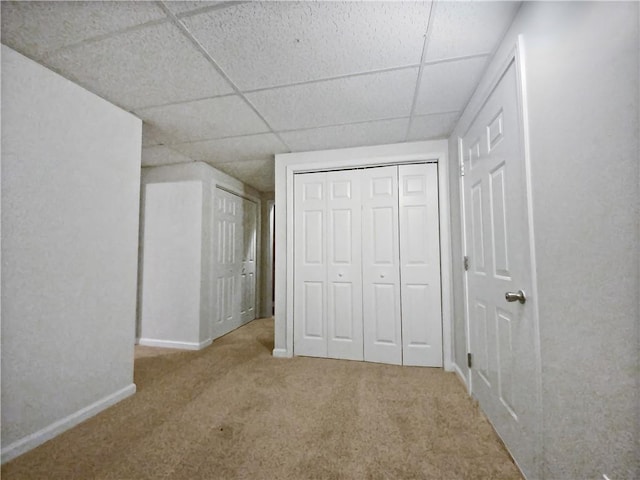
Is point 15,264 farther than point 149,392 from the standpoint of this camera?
No

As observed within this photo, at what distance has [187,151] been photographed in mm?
2924

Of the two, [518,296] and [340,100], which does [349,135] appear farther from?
[518,296]

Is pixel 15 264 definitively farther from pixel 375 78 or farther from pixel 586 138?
pixel 586 138

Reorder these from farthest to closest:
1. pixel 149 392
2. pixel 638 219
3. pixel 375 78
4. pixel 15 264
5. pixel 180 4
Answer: pixel 149 392 → pixel 375 78 → pixel 15 264 → pixel 180 4 → pixel 638 219

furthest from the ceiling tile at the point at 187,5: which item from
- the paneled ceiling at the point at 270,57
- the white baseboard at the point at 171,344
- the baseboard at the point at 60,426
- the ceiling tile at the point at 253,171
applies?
the white baseboard at the point at 171,344

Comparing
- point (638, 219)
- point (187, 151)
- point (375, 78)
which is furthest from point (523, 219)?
point (187, 151)

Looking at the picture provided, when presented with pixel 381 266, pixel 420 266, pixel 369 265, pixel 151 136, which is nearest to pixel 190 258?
pixel 151 136

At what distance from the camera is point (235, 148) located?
2861mm

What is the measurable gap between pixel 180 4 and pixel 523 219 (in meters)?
1.88

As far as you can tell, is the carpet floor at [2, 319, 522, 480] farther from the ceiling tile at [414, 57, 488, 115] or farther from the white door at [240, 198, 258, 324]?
the ceiling tile at [414, 57, 488, 115]

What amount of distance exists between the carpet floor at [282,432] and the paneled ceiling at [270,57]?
7.33 ft

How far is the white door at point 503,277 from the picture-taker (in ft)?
3.99

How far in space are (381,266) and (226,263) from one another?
2.30 meters

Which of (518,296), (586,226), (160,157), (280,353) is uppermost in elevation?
(160,157)
